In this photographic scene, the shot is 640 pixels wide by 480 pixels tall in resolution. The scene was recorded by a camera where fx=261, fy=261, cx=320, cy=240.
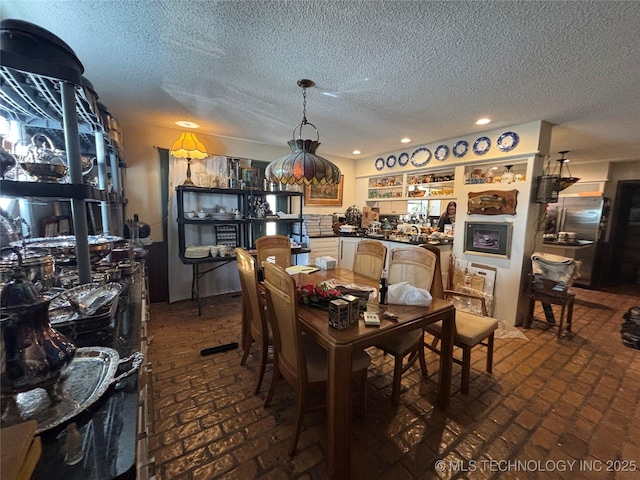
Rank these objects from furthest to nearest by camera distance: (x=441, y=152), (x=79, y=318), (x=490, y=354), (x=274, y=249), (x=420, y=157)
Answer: (x=420, y=157) < (x=441, y=152) < (x=274, y=249) < (x=490, y=354) < (x=79, y=318)

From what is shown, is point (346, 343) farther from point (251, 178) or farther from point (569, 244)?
point (569, 244)

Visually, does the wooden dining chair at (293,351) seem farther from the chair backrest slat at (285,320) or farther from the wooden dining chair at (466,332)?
the wooden dining chair at (466,332)

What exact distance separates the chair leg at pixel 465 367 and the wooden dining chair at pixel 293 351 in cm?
82

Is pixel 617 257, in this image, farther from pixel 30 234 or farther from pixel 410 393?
pixel 30 234

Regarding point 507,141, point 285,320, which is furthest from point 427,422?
point 507,141

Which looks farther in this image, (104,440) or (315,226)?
(315,226)

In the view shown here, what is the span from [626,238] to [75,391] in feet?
26.4

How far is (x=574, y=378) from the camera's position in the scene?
2184mm

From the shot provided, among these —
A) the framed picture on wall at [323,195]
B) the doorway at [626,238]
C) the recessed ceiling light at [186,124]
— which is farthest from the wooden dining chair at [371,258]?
the doorway at [626,238]

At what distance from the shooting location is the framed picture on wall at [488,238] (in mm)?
3148

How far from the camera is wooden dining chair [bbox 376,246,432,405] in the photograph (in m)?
1.81

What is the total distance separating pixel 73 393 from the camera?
72cm

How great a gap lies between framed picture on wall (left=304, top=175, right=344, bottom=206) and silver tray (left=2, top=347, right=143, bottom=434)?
408 cm

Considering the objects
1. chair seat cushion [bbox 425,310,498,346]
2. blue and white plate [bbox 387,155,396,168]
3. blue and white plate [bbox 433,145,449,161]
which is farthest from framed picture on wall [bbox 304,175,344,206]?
chair seat cushion [bbox 425,310,498,346]
